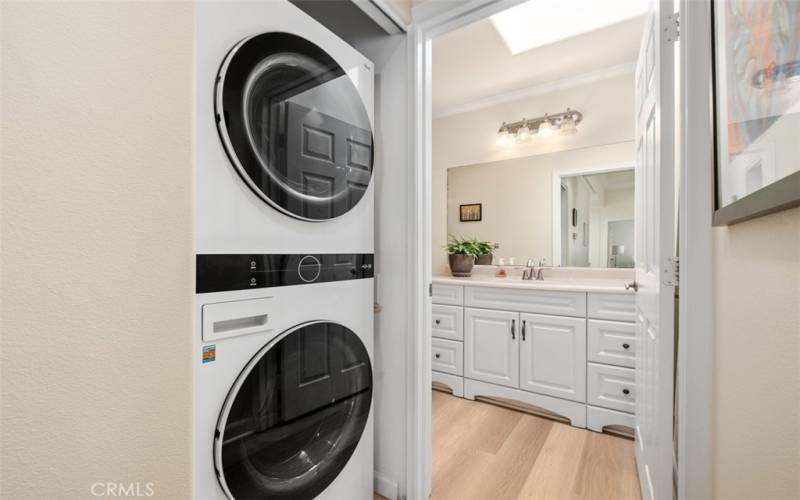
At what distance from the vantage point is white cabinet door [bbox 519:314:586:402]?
213 cm

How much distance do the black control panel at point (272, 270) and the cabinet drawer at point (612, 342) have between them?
1.54 m

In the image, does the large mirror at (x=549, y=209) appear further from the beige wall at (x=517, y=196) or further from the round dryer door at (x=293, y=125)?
the round dryer door at (x=293, y=125)

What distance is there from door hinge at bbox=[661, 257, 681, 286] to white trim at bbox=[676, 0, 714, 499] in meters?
0.08

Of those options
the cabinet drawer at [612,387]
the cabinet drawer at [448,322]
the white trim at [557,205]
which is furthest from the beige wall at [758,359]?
the white trim at [557,205]

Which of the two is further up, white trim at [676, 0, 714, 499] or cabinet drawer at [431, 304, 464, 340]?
white trim at [676, 0, 714, 499]

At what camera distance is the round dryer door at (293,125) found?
910mm

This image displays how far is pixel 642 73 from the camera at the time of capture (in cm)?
151

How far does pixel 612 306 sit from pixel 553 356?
47cm

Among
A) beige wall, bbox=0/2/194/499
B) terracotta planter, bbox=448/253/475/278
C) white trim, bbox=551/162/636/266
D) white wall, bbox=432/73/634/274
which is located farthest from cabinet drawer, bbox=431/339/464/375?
beige wall, bbox=0/2/194/499

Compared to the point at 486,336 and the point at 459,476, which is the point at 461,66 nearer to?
the point at 486,336

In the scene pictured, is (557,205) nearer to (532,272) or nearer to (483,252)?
(532,272)

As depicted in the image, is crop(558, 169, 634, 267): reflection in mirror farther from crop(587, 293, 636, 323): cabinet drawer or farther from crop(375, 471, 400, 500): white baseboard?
crop(375, 471, 400, 500): white baseboard

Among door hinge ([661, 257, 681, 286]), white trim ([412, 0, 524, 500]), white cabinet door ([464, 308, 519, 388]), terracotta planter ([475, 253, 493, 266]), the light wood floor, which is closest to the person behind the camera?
door hinge ([661, 257, 681, 286])

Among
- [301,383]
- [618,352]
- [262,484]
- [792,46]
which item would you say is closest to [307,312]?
[301,383]
